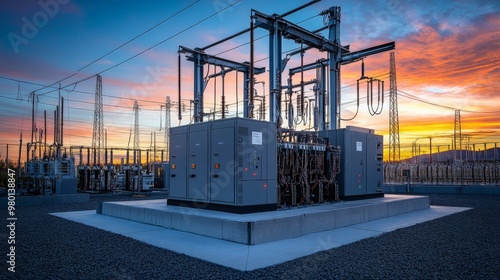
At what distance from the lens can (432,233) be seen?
29.4 ft

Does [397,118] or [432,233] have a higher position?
[397,118]

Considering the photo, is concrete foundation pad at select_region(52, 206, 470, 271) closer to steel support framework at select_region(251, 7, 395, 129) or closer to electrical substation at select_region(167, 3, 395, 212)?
electrical substation at select_region(167, 3, 395, 212)

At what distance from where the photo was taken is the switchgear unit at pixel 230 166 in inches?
363

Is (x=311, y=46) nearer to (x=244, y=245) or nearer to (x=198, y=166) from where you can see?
(x=198, y=166)

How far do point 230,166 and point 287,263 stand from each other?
A: 3.68 metres

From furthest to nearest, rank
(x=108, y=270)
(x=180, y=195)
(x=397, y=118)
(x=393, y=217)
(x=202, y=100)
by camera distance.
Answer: (x=397, y=118), (x=202, y=100), (x=393, y=217), (x=180, y=195), (x=108, y=270)

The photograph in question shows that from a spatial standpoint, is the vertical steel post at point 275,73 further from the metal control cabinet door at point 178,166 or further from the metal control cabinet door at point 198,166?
the metal control cabinet door at point 178,166

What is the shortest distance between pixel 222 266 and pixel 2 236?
19.4ft

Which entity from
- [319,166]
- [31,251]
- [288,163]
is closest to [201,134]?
[288,163]

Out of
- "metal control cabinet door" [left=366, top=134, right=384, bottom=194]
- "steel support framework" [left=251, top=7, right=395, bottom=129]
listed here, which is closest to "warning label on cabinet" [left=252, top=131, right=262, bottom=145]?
"steel support framework" [left=251, top=7, right=395, bottom=129]

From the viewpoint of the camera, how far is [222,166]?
31.3ft

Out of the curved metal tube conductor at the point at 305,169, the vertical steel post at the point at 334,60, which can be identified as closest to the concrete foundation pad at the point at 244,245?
the curved metal tube conductor at the point at 305,169

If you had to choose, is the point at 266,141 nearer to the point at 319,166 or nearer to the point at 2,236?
the point at 319,166

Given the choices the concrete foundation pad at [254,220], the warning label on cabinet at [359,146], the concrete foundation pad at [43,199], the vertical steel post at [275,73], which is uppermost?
the vertical steel post at [275,73]
